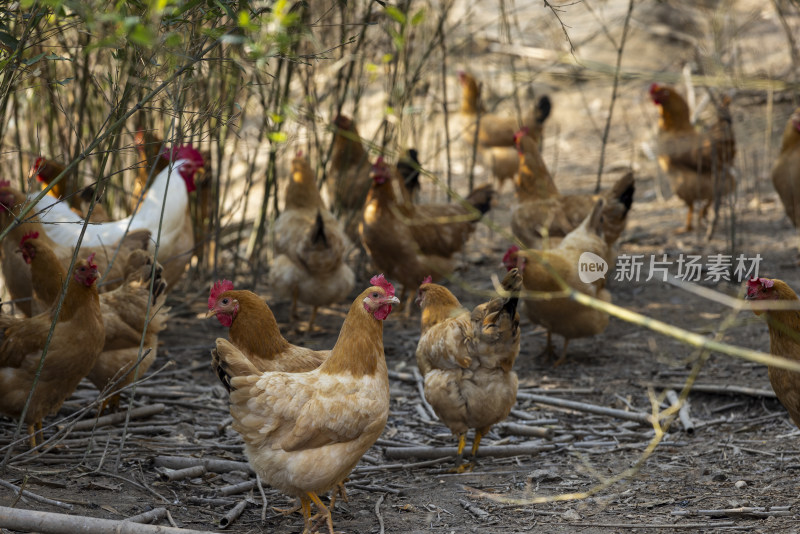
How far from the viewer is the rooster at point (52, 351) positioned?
4305 millimetres

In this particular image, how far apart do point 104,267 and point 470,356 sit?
9.97 feet

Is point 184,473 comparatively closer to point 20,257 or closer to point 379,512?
Result: point 379,512

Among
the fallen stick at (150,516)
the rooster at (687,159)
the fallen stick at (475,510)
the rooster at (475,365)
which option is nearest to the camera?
the fallen stick at (150,516)

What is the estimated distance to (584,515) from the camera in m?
4.00

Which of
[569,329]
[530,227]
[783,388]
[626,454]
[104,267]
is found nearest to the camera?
[783,388]

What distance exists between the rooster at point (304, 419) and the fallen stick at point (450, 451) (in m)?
1.06

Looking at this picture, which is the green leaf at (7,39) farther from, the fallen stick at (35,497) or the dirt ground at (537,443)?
the fallen stick at (35,497)

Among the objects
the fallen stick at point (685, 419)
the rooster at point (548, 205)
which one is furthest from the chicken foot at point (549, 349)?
the fallen stick at point (685, 419)

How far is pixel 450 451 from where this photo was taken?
487 cm

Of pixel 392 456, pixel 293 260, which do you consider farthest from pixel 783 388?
pixel 293 260

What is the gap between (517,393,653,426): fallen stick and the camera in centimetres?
527

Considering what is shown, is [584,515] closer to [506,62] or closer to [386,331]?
[386,331]

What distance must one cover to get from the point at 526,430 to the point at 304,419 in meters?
2.09

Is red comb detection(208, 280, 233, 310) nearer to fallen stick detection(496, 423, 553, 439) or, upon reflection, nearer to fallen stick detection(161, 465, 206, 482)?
fallen stick detection(161, 465, 206, 482)
